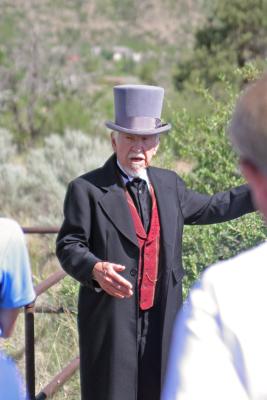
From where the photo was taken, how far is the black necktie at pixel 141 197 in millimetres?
2986

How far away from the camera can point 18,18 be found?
42281 mm

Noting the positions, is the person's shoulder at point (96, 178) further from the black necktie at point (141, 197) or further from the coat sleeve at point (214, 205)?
the coat sleeve at point (214, 205)

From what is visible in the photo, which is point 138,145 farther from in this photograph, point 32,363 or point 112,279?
point 32,363

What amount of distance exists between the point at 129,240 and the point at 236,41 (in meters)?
12.9

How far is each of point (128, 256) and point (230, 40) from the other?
1287 cm

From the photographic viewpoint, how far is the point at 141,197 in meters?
3.01

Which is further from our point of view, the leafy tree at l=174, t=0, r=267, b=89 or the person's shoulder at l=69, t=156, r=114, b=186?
the leafy tree at l=174, t=0, r=267, b=89

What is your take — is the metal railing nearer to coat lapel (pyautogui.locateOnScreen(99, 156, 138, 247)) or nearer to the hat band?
coat lapel (pyautogui.locateOnScreen(99, 156, 138, 247))

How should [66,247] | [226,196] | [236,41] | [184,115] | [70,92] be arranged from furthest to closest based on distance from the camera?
[70,92] < [236,41] < [184,115] < [226,196] < [66,247]

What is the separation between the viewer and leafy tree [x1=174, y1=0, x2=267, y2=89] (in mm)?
15020

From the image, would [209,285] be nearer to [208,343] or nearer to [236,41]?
[208,343]

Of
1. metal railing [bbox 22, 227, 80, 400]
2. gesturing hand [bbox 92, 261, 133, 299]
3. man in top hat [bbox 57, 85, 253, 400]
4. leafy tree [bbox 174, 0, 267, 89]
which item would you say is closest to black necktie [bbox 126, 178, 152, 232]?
man in top hat [bbox 57, 85, 253, 400]

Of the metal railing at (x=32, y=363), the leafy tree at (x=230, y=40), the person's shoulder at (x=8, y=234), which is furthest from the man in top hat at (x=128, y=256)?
the leafy tree at (x=230, y=40)

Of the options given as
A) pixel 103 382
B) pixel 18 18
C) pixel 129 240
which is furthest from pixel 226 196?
pixel 18 18
